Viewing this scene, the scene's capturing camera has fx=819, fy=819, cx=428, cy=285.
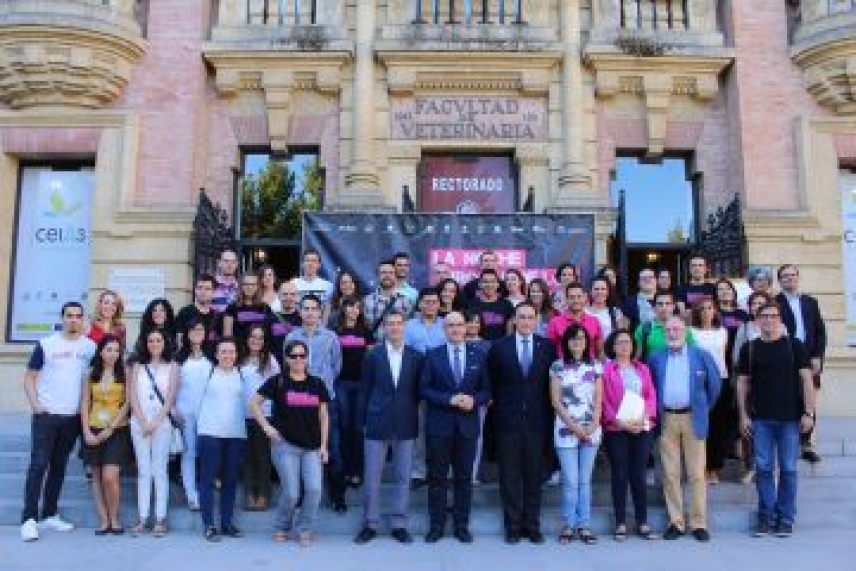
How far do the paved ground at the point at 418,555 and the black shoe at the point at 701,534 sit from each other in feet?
0.22

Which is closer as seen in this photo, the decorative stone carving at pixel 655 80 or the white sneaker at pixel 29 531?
the white sneaker at pixel 29 531

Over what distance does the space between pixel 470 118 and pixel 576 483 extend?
748 cm

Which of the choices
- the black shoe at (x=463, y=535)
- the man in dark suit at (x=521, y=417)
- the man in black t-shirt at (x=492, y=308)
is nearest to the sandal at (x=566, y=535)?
the man in dark suit at (x=521, y=417)

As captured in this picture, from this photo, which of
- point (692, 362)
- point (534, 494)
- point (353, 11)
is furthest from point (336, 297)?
point (353, 11)

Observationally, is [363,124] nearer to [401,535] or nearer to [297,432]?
[297,432]

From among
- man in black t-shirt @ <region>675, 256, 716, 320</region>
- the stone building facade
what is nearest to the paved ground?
man in black t-shirt @ <region>675, 256, 716, 320</region>

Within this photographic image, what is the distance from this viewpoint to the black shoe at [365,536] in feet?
22.5

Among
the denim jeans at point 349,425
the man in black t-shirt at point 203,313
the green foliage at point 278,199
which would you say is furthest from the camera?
the green foliage at point 278,199

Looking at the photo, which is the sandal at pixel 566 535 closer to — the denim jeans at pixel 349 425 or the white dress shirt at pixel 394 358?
the white dress shirt at pixel 394 358

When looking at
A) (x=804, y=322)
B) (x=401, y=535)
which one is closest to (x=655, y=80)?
(x=804, y=322)

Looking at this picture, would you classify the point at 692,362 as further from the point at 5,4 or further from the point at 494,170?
the point at 5,4

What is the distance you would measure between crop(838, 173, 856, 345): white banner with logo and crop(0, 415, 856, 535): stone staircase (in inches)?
171

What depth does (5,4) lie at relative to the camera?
1191 centimetres

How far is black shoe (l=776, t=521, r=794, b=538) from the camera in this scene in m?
7.11
